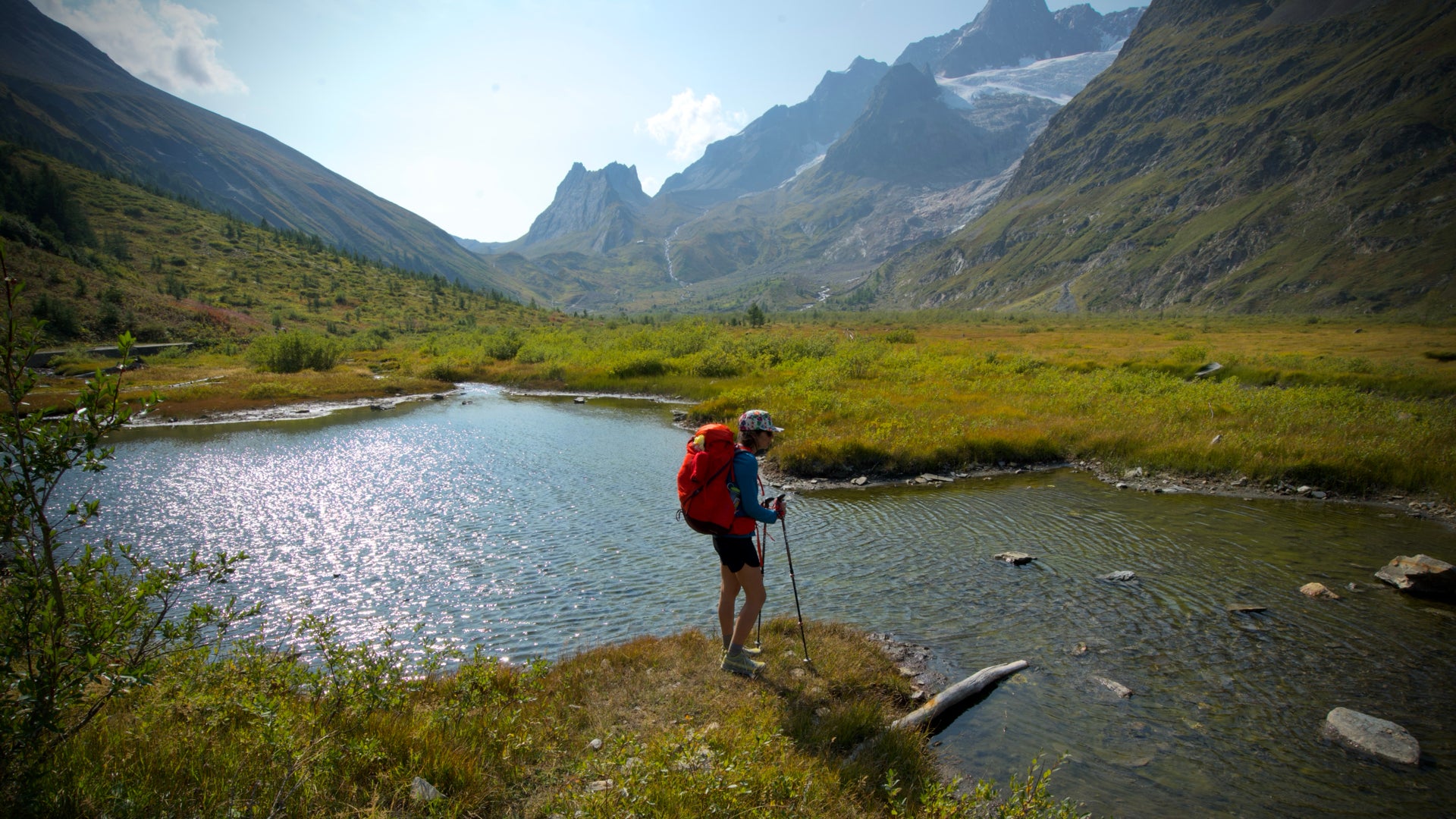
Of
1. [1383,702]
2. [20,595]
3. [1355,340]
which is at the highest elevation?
[1355,340]

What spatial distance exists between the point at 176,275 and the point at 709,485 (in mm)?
127625

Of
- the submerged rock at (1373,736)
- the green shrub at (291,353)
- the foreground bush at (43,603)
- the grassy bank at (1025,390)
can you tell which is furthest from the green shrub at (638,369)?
the foreground bush at (43,603)

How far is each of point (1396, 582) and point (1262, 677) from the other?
693 cm

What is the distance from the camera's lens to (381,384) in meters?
53.9

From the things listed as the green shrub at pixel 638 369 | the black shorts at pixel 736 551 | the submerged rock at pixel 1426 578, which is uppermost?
the green shrub at pixel 638 369

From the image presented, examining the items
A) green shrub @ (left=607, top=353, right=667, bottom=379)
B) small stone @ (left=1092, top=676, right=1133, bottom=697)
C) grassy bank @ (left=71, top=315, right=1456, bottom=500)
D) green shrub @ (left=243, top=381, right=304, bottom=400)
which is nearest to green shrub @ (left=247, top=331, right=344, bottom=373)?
grassy bank @ (left=71, top=315, right=1456, bottom=500)

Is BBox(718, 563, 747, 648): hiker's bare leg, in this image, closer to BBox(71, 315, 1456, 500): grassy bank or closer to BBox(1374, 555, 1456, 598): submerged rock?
BBox(71, 315, 1456, 500): grassy bank

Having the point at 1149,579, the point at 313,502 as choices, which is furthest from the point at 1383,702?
the point at 313,502

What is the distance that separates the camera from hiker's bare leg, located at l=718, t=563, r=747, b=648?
31.4 feet

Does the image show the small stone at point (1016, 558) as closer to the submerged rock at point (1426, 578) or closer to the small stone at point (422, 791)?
the submerged rock at point (1426, 578)

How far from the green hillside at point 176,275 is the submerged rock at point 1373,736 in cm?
7280

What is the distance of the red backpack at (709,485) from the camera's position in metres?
8.84

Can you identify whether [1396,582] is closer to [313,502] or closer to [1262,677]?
[1262,677]

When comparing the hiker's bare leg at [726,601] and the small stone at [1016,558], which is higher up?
the hiker's bare leg at [726,601]
